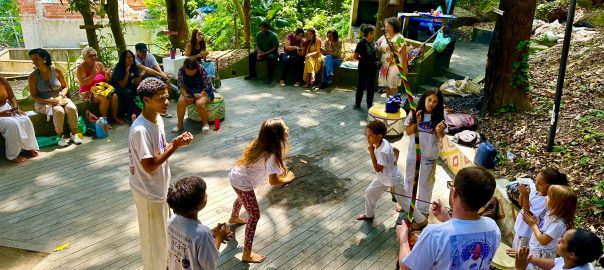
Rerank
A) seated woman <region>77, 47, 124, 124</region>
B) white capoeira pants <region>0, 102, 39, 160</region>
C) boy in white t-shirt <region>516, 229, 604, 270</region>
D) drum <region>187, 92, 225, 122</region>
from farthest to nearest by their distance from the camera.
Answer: drum <region>187, 92, 225, 122</region> → seated woman <region>77, 47, 124, 124</region> → white capoeira pants <region>0, 102, 39, 160</region> → boy in white t-shirt <region>516, 229, 604, 270</region>

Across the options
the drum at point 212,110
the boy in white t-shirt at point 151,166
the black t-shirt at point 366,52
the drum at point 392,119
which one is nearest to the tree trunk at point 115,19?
the drum at point 212,110

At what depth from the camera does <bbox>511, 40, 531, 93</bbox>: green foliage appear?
667 cm

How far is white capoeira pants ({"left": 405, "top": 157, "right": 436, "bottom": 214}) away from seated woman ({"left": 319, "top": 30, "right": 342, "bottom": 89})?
5279 mm

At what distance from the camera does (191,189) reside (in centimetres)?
276

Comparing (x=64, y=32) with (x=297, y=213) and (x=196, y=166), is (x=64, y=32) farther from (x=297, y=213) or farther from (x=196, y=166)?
(x=297, y=213)

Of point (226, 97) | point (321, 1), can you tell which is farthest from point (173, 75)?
point (321, 1)

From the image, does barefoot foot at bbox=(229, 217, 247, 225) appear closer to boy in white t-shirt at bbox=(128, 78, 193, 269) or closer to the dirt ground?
boy in white t-shirt at bbox=(128, 78, 193, 269)

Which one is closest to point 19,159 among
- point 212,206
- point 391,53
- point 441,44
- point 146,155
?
point 212,206

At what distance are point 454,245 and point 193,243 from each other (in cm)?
151

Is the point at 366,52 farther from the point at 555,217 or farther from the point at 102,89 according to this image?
the point at 555,217

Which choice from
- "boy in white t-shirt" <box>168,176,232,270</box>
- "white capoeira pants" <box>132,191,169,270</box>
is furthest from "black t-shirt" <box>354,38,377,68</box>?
"boy in white t-shirt" <box>168,176,232,270</box>

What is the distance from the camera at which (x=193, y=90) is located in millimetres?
7547

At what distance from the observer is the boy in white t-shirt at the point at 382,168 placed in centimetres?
430

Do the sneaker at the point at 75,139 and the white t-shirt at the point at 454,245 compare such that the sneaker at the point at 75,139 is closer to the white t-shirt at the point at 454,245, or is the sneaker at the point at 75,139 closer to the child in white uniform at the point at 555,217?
the white t-shirt at the point at 454,245
